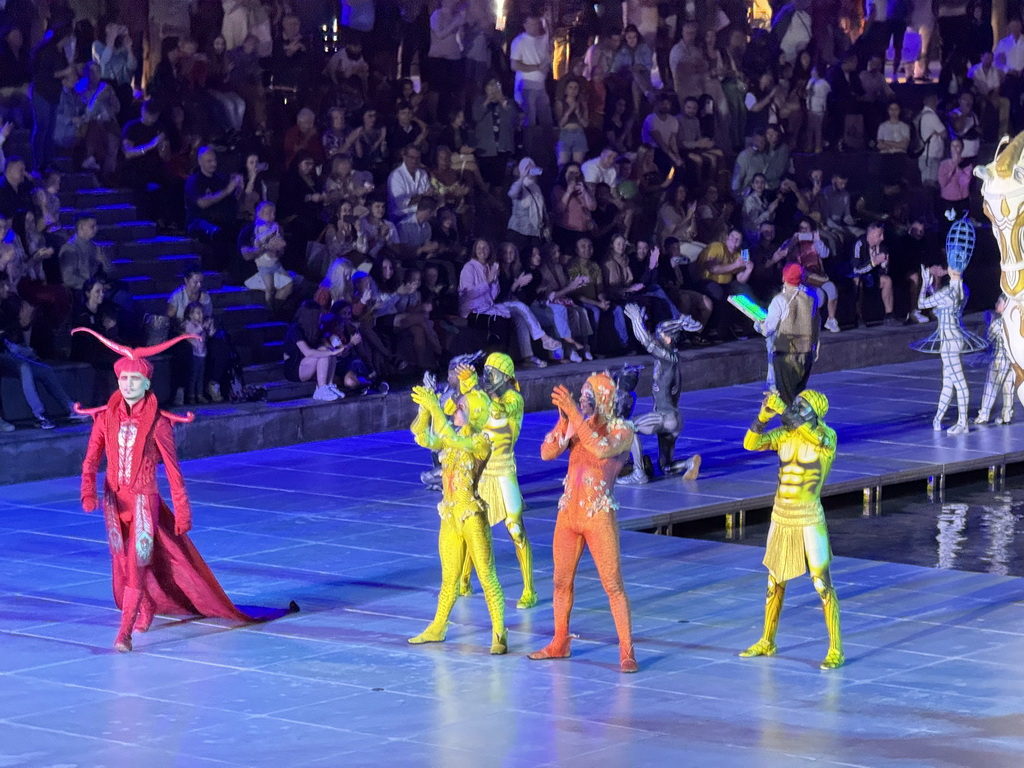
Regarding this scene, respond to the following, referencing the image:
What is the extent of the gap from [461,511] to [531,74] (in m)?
13.6

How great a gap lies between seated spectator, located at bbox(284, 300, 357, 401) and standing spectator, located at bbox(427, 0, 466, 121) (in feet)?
18.0

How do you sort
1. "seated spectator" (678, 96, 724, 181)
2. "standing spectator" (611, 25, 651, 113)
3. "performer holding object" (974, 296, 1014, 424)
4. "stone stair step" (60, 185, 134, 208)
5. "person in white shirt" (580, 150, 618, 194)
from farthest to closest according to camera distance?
"standing spectator" (611, 25, 651, 113), "seated spectator" (678, 96, 724, 181), "person in white shirt" (580, 150, 618, 194), "stone stair step" (60, 185, 134, 208), "performer holding object" (974, 296, 1014, 424)

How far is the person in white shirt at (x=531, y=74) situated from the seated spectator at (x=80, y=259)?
23.4 ft

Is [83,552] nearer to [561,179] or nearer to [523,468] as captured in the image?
[523,468]

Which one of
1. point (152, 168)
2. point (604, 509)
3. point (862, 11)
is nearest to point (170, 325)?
point (152, 168)

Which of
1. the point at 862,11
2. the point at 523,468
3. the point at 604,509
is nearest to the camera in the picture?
the point at 604,509

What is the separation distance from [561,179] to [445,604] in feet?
38.9

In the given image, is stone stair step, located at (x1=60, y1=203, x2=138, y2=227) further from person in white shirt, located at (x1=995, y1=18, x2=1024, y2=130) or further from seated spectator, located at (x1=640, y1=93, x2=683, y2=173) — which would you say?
person in white shirt, located at (x1=995, y1=18, x2=1024, y2=130)

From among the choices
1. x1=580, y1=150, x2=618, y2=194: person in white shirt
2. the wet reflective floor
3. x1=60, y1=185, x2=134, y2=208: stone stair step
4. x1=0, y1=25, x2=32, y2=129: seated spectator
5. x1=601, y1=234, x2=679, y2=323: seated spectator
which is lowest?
the wet reflective floor

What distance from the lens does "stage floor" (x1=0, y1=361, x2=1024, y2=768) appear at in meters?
9.19

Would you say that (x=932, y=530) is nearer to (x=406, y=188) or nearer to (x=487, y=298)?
(x=487, y=298)

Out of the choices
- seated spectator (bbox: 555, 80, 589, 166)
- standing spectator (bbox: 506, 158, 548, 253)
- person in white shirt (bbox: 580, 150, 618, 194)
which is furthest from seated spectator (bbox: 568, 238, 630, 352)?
seated spectator (bbox: 555, 80, 589, 166)

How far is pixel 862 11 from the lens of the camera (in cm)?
3036

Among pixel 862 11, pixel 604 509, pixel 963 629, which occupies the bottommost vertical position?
pixel 963 629
